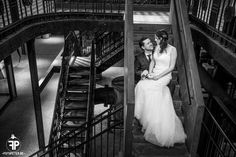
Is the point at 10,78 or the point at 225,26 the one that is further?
the point at 10,78

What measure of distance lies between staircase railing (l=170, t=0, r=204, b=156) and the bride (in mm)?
240

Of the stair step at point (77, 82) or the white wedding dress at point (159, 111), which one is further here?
the stair step at point (77, 82)

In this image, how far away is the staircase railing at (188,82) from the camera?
3.78 metres

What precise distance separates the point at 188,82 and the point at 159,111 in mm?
637

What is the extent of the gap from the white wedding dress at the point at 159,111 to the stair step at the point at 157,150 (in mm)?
81

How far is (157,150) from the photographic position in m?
4.20

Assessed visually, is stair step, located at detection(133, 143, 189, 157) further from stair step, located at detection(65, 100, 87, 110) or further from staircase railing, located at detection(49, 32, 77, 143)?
stair step, located at detection(65, 100, 87, 110)

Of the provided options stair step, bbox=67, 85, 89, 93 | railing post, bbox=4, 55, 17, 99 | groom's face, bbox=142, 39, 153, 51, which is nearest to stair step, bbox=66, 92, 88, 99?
stair step, bbox=67, 85, 89, 93

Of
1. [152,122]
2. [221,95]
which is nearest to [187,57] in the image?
[152,122]

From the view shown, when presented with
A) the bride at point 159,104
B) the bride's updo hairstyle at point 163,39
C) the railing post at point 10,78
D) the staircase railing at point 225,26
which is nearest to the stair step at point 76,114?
the railing post at point 10,78

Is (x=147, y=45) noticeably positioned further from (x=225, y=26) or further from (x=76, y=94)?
(x=76, y=94)

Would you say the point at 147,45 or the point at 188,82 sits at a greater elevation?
the point at 147,45

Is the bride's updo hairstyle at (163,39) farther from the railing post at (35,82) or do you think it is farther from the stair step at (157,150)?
the railing post at (35,82)

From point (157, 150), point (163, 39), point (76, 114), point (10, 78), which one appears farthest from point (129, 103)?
point (10, 78)
